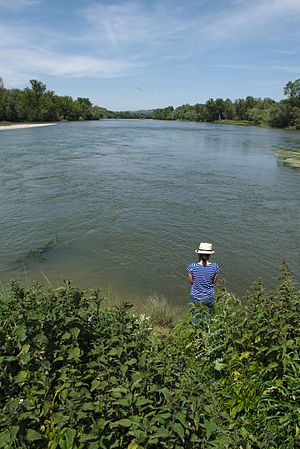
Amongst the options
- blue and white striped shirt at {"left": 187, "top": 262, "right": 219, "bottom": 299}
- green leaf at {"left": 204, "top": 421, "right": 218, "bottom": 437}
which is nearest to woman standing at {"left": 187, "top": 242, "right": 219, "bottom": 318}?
blue and white striped shirt at {"left": 187, "top": 262, "right": 219, "bottom": 299}

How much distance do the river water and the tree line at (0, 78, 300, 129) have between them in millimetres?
69334

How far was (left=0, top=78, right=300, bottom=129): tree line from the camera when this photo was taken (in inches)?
3558

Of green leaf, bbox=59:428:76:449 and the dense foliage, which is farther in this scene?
the dense foliage

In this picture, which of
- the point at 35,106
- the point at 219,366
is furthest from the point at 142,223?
the point at 35,106

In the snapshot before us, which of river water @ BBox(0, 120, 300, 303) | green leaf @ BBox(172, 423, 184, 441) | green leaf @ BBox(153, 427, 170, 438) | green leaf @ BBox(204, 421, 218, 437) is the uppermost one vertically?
green leaf @ BBox(172, 423, 184, 441)

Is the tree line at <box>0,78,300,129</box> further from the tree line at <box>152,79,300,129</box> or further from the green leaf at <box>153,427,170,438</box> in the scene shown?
the green leaf at <box>153,427,170,438</box>

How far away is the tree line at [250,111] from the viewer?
297ft

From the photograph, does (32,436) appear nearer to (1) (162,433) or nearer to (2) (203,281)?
(1) (162,433)

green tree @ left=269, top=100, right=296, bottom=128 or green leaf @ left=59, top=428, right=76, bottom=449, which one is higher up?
green tree @ left=269, top=100, right=296, bottom=128

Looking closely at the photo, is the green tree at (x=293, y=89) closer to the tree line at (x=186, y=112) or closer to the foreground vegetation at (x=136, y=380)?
the tree line at (x=186, y=112)

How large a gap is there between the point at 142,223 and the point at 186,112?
157321 millimetres

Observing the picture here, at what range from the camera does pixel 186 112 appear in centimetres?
16350

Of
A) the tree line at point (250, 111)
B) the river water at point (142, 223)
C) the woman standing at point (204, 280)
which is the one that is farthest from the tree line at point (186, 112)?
the woman standing at point (204, 280)

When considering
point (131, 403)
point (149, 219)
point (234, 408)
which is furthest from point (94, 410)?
point (149, 219)
